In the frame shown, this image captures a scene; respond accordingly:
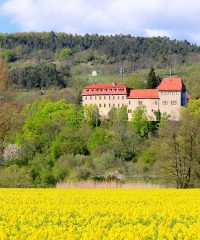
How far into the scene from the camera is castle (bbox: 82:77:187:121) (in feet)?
406

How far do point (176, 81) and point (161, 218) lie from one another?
379 ft

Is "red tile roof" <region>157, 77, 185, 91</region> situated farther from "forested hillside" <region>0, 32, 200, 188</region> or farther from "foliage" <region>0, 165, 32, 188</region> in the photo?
"foliage" <region>0, 165, 32, 188</region>

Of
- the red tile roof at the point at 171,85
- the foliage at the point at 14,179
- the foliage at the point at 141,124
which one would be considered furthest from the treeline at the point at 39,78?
the foliage at the point at 14,179

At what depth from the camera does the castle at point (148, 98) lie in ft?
406

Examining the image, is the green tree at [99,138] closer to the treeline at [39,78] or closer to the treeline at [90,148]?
the treeline at [90,148]

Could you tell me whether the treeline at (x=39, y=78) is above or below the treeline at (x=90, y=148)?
above

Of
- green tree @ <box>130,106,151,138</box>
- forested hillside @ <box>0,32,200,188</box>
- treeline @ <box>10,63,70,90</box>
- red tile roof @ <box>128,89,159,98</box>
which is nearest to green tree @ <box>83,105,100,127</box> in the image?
forested hillside @ <box>0,32,200,188</box>

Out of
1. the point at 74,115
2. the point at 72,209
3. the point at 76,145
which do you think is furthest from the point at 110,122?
the point at 72,209

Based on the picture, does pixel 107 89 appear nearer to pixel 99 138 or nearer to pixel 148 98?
pixel 148 98

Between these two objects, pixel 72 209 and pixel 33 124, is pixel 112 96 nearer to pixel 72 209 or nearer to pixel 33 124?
pixel 33 124

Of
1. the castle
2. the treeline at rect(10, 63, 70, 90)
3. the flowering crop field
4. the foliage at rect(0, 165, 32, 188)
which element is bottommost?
the foliage at rect(0, 165, 32, 188)

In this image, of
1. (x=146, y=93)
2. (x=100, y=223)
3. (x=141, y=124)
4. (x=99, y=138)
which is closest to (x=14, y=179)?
(x=100, y=223)

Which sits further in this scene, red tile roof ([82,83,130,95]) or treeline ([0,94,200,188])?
red tile roof ([82,83,130,95])

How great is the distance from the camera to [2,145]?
36531 millimetres
